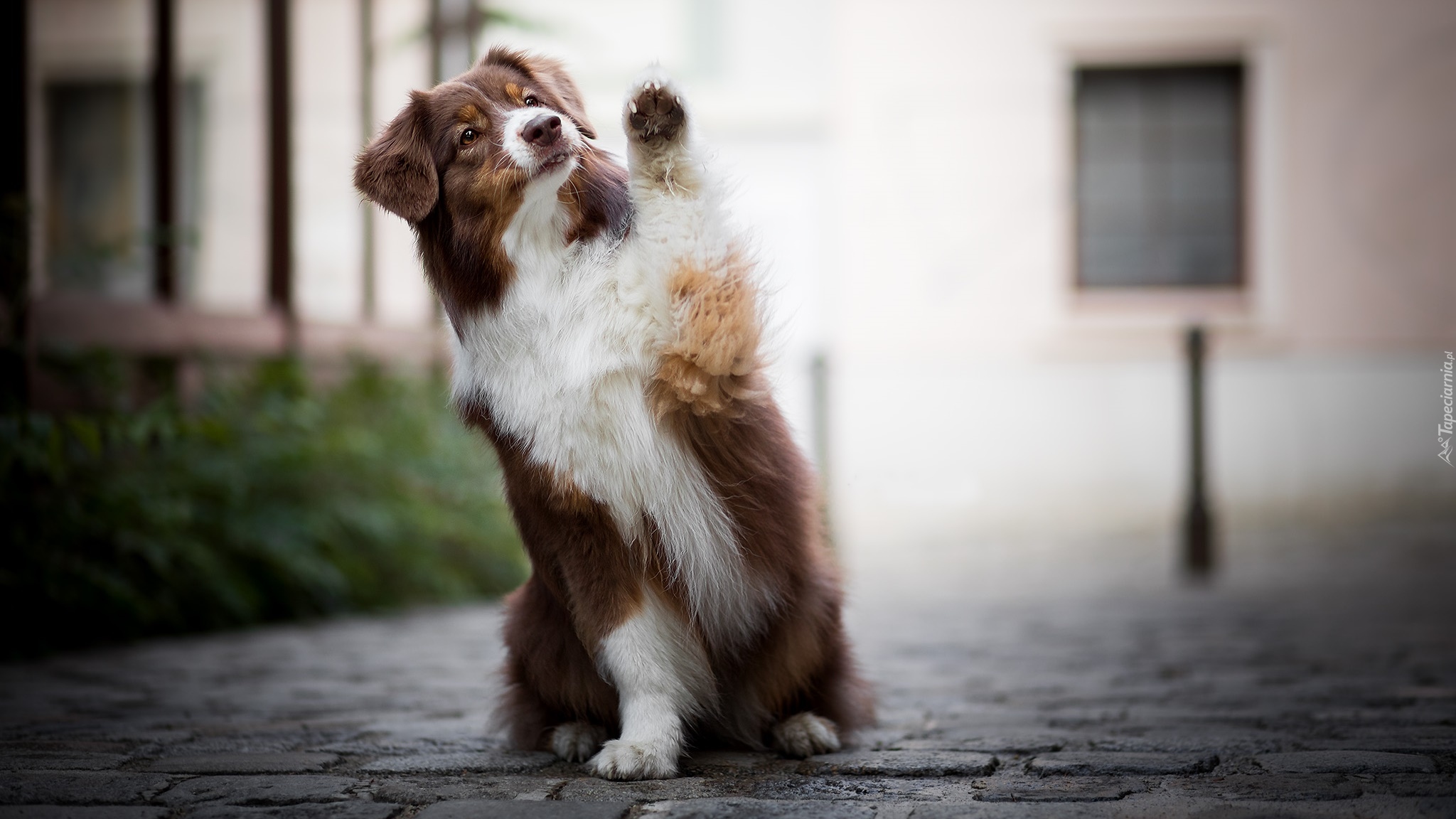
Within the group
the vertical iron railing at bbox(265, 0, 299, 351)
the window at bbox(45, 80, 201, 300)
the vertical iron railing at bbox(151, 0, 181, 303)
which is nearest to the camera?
the vertical iron railing at bbox(151, 0, 181, 303)

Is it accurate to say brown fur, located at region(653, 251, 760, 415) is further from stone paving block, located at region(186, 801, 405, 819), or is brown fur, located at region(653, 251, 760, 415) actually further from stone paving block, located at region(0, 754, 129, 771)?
stone paving block, located at region(0, 754, 129, 771)

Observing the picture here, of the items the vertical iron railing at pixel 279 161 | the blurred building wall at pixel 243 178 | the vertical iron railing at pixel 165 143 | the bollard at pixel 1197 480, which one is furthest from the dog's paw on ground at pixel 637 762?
the bollard at pixel 1197 480

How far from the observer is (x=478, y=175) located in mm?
2486

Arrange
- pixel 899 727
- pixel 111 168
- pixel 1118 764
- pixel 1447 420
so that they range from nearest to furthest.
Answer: pixel 1118 764, pixel 899 727, pixel 1447 420, pixel 111 168

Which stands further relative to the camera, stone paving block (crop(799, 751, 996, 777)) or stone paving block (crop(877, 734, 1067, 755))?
stone paving block (crop(877, 734, 1067, 755))

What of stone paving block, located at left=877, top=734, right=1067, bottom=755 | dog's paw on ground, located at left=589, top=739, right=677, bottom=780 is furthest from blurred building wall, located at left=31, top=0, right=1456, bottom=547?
dog's paw on ground, located at left=589, top=739, right=677, bottom=780

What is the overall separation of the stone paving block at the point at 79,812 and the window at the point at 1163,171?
9.81 meters

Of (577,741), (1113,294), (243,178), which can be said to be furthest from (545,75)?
(1113,294)

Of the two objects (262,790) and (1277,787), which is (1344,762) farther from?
(262,790)

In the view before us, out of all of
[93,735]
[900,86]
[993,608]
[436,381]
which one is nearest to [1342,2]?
[900,86]

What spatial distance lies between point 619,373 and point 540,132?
49 centimetres

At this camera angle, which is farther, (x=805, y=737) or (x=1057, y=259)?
(x=1057, y=259)

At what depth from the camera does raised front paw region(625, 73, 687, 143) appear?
7.87ft

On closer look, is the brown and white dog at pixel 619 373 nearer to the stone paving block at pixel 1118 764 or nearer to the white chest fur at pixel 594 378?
the white chest fur at pixel 594 378
